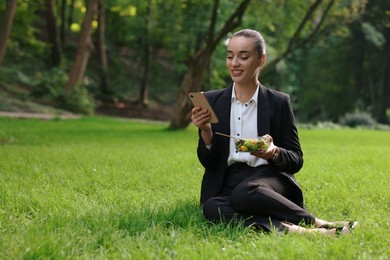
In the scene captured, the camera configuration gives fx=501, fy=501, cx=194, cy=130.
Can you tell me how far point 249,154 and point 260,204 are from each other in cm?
54

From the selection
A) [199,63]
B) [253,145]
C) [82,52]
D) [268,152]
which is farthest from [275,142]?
[82,52]

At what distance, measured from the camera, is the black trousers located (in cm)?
366

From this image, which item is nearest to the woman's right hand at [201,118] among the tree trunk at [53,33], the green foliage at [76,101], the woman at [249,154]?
the woman at [249,154]

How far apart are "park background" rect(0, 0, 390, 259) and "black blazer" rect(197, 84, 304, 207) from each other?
0.39 meters

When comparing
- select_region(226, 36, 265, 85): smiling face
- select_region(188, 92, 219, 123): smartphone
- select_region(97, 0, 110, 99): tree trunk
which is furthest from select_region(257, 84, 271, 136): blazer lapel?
select_region(97, 0, 110, 99): tree trunk

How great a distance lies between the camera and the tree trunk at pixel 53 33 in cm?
2636

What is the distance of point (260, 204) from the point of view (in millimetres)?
3658

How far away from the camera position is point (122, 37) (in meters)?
33.7

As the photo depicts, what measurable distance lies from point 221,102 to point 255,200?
962 millimetres

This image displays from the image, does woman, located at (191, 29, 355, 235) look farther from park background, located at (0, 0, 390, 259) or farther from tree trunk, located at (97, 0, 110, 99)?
tree trunk, located at (97, 0, 110, 99)

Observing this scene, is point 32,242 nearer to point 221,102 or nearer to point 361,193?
point 221,102

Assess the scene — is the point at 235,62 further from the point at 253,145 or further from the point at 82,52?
the point at 82,52

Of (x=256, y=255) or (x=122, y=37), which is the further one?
(x=122, y=37)

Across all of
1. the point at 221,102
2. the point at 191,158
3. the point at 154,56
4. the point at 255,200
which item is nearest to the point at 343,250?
the point at 255,200
